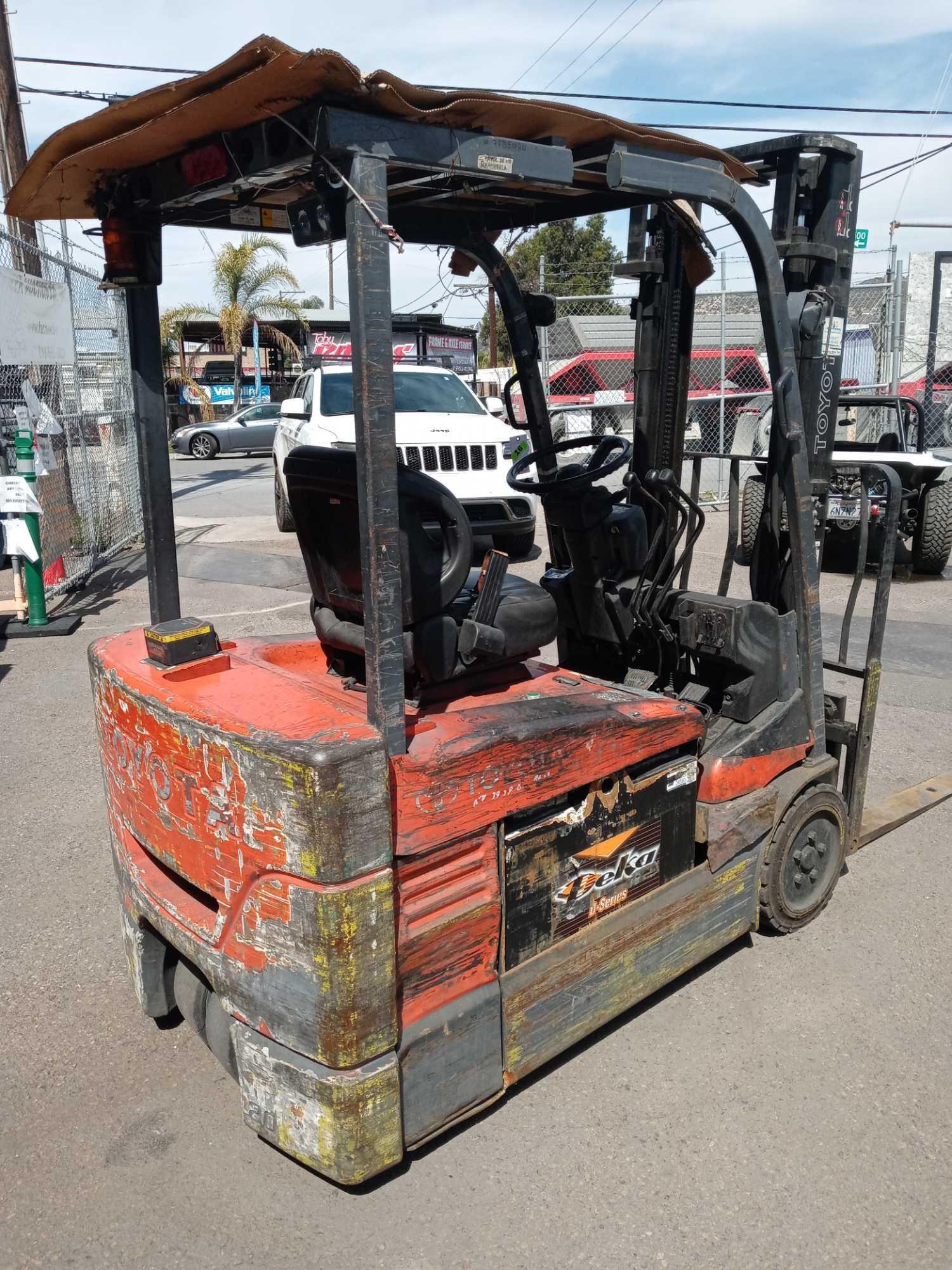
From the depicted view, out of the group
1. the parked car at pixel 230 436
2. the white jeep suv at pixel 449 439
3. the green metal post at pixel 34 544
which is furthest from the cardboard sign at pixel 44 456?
the parked car at pixel 230 436

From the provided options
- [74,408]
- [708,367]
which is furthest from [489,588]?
[708,367]

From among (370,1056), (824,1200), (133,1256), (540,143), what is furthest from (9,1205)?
(540,143)

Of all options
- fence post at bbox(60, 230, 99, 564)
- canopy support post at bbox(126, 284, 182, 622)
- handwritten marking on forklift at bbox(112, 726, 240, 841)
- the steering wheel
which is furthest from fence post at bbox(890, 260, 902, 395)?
handwritten marking on forklift at bbox(112, 726, 240, 841)

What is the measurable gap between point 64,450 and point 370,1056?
890 cm

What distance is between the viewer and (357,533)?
276 cm

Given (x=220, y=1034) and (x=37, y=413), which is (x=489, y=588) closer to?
(x=220, y=1034)

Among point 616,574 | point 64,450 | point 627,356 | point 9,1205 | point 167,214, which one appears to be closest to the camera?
point 9,1205

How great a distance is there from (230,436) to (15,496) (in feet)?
69.4

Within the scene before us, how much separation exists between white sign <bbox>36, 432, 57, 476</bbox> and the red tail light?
263 inches

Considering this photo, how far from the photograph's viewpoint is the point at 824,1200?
99.9 inches

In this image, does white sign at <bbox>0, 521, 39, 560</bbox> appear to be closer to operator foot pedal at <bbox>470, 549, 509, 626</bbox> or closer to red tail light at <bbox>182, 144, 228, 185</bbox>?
red tail light at <bbox>182, 144, 228, 185</bbox>

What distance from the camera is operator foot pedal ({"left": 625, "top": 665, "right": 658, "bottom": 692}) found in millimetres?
3805

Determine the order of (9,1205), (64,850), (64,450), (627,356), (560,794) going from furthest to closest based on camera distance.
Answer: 1. (627,356)
2. (64,450)
3. (64,850)
4. (560,794)
5. (9,1205)

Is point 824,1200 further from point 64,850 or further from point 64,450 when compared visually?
point 64,450
